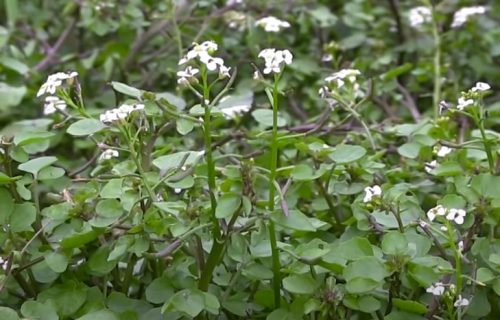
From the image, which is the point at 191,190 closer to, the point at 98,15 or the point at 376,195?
the point at 376,195

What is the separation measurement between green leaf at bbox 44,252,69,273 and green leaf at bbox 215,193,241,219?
0.20m

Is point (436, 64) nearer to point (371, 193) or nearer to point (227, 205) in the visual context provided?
point (371, 193)

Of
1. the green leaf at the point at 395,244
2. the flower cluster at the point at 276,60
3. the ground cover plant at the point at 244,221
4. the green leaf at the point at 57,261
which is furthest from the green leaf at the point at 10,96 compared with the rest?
the green leaf at the point at 395,244

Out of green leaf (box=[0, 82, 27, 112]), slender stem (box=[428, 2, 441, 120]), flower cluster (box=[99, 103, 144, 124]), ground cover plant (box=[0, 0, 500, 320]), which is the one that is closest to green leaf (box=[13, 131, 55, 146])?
ground cover plant (box=[0, 0, 500, 320])

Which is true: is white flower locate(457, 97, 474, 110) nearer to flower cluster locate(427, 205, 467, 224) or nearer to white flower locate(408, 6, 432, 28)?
flower cluster locate(427, 205, 467, 224)

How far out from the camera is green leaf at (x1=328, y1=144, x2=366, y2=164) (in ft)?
3.43

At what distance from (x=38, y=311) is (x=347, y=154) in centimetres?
41

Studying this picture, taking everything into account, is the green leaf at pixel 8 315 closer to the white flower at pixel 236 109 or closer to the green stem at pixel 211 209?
the green stem at pixel 211 209

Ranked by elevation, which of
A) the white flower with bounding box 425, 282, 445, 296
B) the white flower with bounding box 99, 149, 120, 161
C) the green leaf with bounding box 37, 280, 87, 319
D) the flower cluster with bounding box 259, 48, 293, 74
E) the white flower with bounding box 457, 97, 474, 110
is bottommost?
the green leaf with bounding box 37, 280, 87, 319

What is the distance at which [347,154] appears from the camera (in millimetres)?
1059

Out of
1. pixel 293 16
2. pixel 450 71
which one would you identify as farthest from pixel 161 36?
pixel 450 71

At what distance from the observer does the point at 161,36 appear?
1.83 m

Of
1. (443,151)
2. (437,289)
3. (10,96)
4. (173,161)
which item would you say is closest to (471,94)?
(443,151)

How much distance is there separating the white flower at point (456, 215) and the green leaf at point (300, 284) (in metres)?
0.16
